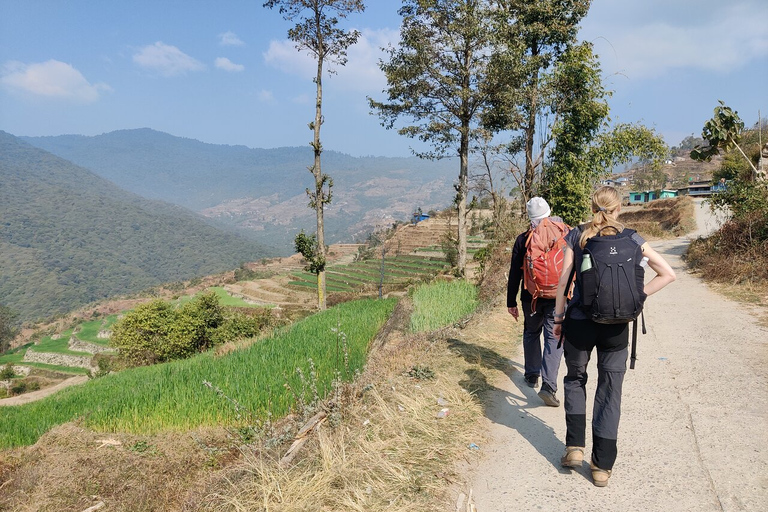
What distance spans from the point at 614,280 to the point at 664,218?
103ft

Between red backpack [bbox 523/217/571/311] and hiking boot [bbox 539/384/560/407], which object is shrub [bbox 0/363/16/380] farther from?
red backpack [bbox 523/217/571/311]

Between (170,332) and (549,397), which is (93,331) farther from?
(549,397)

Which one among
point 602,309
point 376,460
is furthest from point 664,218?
point 376,460

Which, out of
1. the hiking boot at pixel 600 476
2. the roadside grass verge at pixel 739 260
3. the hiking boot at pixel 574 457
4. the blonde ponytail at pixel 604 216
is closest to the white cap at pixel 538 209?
the blonde ponytail at pixel 604 216

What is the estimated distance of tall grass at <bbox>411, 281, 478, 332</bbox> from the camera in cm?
772

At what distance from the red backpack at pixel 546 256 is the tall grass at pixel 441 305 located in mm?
3415

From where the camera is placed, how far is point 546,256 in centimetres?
416

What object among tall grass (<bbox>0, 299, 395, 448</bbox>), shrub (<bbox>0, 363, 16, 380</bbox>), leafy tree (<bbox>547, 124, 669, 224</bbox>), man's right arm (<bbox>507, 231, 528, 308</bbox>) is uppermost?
leafy tree (<bbox>547, 124, 669, 224</bbox>)

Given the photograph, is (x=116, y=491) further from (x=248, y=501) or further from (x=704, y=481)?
(x=704, y=481)

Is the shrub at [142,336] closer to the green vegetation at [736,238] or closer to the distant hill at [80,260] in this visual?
the green vegetation at [736,238]

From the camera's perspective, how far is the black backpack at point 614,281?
2.62 m

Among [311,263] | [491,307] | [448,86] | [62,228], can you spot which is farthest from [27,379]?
[62,228]

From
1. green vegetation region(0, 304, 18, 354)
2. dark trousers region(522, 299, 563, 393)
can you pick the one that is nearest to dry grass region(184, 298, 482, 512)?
dark trousers region(522, 299, 563, 393)

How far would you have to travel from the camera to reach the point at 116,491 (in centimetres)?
416
